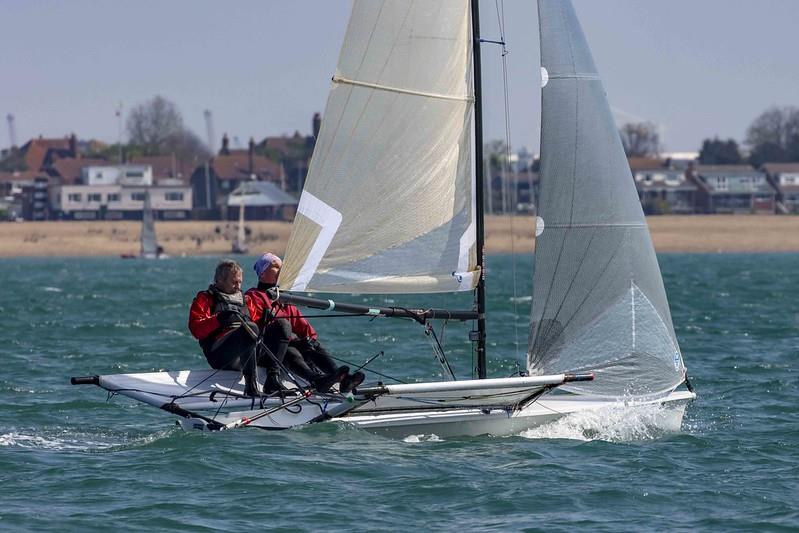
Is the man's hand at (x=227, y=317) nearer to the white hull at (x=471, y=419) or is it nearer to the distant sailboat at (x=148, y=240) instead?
the white hull at (x=471, y=419)

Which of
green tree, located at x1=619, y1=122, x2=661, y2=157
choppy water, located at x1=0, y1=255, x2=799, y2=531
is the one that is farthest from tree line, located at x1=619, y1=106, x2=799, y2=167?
choppy water, located at x1=0, y1=255, x2=799, y2=531

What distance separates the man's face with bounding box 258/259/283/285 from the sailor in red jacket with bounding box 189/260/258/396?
0.86ft

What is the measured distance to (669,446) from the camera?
12016 millimetres

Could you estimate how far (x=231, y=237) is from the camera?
99438 millimetres

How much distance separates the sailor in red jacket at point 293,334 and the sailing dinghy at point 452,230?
0.17 meters

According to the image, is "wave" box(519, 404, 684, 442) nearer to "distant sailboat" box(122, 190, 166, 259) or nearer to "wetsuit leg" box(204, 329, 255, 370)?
"wetsuit leg" box(204, 329, 255, 370)

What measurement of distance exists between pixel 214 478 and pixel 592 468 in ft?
9.12

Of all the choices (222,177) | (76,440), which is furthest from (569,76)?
(222,177)

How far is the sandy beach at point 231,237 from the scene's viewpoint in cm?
9762

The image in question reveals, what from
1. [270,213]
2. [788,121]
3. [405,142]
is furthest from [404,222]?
[788,121]

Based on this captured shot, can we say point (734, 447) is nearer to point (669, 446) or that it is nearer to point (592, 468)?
point (669, 446)

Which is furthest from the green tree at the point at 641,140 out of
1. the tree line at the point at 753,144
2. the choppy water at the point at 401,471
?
the choppy water at the point at 401,471

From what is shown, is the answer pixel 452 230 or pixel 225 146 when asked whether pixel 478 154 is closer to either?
pixel 452 230

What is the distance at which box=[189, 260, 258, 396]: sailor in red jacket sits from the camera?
11553 millimetres
